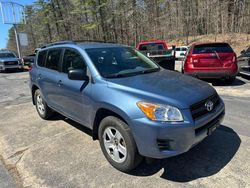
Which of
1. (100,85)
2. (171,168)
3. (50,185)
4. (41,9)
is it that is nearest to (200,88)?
(171,168)

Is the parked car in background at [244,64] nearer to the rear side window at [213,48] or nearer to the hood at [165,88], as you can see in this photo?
the rear side window at [213,48]

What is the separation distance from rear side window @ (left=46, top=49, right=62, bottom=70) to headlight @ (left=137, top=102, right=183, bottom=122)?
8.21 ft

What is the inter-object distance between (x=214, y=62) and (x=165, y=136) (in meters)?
6.03

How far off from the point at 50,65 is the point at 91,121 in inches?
76.7

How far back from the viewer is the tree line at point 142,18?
2875 centimetres

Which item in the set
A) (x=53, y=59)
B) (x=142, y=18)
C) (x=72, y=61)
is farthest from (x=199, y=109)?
(x=142, y=18)

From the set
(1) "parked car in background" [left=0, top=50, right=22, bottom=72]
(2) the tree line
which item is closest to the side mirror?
(1) "parked car in background" [left=0, top=50, right=22, bottom=72]

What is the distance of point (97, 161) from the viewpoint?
3.46m

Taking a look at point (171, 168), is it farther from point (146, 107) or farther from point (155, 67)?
point (155, 67)

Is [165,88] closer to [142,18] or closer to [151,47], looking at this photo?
[151,47]

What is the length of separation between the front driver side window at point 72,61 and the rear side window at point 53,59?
0.30 metres

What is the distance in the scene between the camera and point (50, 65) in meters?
4.82

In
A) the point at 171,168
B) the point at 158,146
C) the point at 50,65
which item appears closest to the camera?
the point at 158,146

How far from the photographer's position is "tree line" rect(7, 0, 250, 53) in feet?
94.3
